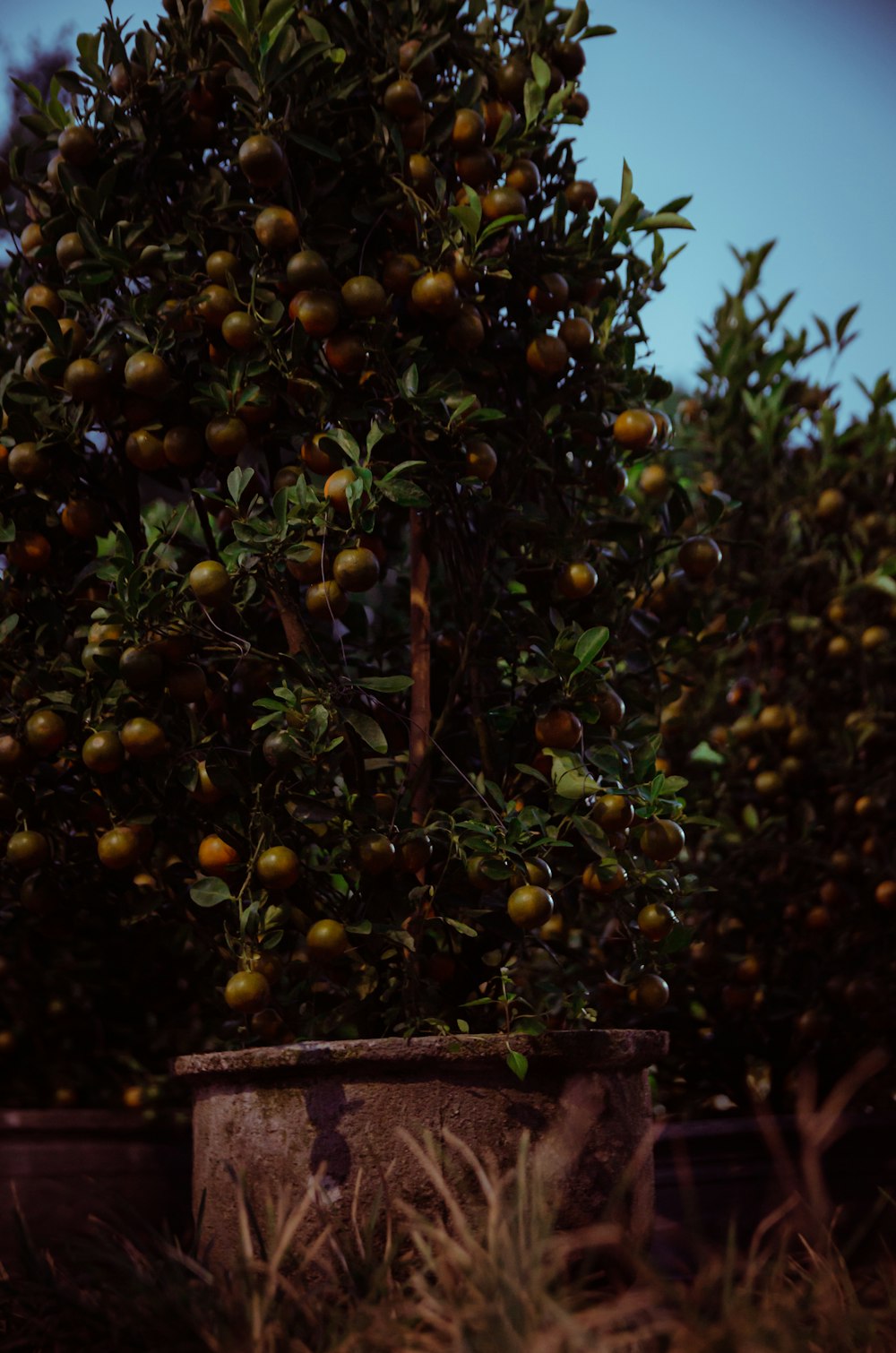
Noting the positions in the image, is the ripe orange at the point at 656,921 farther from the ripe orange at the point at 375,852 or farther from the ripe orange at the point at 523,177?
the ripe orange at the point at 523,177

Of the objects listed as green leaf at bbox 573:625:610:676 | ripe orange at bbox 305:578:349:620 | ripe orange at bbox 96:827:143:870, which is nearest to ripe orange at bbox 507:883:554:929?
green leaf at bbox 573:625:610:676

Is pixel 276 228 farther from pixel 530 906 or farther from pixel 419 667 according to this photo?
pixel 530 906

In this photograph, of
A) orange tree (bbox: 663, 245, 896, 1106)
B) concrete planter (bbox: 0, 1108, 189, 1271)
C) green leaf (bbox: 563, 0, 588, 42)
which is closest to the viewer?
green leaf (bbox: 563, 0, 588, 42)

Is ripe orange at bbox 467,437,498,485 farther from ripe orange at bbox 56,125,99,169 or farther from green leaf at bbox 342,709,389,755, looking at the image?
ripe orange at bbox 56,125,99,169

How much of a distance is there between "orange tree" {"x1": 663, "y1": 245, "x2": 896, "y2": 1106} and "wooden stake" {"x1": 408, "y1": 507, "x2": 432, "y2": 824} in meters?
0.86

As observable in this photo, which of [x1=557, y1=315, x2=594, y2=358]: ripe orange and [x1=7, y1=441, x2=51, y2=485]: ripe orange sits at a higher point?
[x1=557, y1=315, x2=594, y2=358]: ripe orange

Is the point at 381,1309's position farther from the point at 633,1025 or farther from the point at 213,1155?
the point at 633,1025

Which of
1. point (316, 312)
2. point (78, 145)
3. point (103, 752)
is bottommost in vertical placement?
point (103, 752)

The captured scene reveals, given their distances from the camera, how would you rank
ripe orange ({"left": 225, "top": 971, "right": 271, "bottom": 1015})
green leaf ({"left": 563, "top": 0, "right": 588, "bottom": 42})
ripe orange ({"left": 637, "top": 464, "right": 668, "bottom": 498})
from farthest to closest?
ripe orange ({"left": 637, "top": 464, "right": 668, "bottom": 498})
green leaf ({"left": 563, "top": 0, "right": 588, "bottom": 42})
ripe orange ({"left": 225, "top": 971, "right": 271, "bottom": 1015})

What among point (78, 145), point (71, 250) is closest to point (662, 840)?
point (71, 250)

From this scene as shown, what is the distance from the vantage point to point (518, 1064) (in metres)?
1.58

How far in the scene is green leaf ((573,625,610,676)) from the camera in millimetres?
1766

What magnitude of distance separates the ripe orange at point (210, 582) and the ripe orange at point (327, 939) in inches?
19.5

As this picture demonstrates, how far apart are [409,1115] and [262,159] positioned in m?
1.39
